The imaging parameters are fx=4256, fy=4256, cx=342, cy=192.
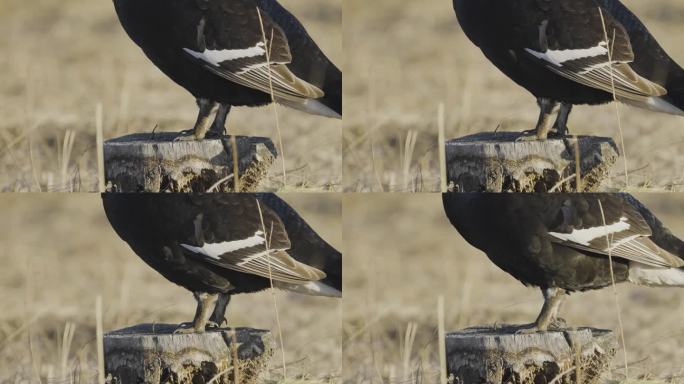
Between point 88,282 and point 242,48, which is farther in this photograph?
point 88,282

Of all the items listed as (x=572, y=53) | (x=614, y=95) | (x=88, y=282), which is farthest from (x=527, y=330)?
(x=88, y=282)

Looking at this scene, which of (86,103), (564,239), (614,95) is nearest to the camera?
(564,239)

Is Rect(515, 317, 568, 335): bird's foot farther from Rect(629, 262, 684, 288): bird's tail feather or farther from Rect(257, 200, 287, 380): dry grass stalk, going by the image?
Rect(257, 200, 287, 380): dry grass stalk

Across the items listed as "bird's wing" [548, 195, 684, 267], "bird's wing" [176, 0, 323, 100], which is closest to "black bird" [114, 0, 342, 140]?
"bird's wing" [176, 0, 323, 100]

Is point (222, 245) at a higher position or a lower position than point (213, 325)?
higher

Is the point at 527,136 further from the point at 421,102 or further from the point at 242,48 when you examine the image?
the point at 242,48

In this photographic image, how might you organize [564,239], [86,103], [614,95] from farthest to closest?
[86,103]
[614,95]
[564,239]

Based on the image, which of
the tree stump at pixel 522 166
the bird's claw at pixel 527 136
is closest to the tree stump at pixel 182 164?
the tree stump at pixel 522 166
